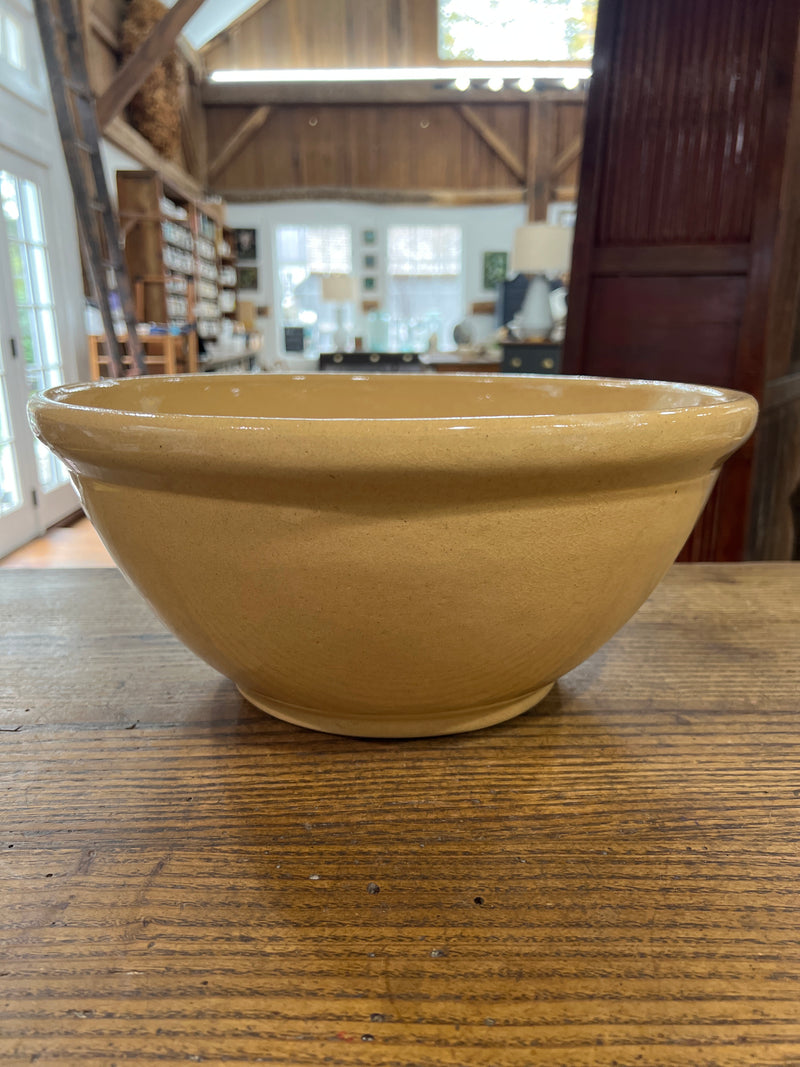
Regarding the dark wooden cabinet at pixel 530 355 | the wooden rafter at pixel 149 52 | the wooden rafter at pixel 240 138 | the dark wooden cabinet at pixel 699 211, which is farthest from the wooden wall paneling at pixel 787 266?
the wooden rafter at pixel 240 138

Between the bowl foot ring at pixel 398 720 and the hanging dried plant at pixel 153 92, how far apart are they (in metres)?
4.98

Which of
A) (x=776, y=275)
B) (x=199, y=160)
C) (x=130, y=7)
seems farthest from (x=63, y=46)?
(x=776, y=275)

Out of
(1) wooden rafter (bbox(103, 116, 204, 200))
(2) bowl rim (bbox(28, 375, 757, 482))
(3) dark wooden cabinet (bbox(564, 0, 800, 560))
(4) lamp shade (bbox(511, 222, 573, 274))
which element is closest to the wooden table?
(2) bowl rim (bbox(28, 375, 757, 482))

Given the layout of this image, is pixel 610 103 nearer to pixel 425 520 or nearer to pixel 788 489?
pixel 788 489

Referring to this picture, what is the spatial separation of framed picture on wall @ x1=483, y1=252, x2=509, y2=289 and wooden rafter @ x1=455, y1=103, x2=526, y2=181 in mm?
740

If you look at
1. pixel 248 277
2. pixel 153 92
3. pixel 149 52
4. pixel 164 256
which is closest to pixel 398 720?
pixel 149 52

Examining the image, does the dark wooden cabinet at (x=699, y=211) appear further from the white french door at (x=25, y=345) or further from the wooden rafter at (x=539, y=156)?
the wooden rafter at (x=539, y=156)

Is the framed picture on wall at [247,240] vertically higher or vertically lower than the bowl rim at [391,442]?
higher

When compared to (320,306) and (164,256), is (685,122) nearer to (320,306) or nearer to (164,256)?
(164,256)

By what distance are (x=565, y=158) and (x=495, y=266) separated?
3.49ft

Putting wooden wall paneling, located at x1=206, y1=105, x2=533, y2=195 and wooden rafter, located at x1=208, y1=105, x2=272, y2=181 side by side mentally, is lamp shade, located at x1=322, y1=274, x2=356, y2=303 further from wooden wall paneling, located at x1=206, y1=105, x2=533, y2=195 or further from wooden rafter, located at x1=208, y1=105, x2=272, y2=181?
wooden rafter, located at x1=208, y1=105, x2=272, y2=181

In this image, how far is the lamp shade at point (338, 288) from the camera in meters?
6.59

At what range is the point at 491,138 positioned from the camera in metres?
6.63

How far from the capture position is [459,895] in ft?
0.81
